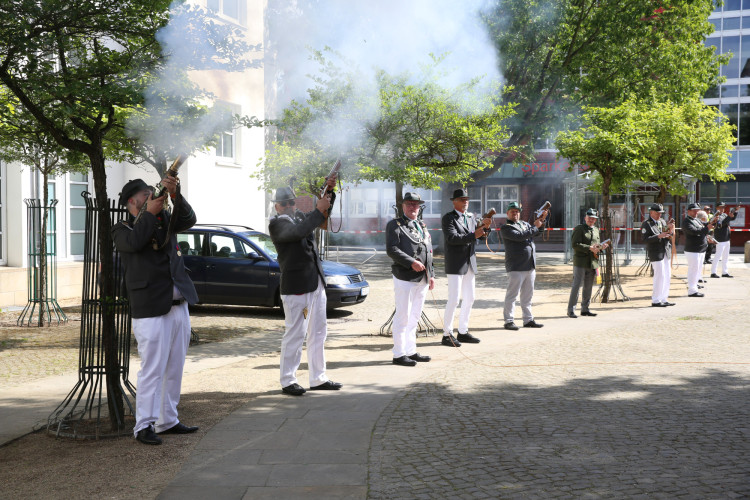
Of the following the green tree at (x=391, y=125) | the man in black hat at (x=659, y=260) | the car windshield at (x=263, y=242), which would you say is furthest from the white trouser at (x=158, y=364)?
the man in black hat at (x=659, y=260)

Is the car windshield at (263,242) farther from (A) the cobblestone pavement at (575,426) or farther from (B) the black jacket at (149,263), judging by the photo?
(B) the black jacket at (149,263)

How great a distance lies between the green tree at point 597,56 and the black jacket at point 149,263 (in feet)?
54.6

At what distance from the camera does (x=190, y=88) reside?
702 cm

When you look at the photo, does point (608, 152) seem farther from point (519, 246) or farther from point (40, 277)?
point (40, 277)

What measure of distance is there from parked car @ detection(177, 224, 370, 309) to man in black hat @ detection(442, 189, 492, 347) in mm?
3410

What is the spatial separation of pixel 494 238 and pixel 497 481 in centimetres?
3149

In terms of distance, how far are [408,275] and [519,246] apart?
3.35 m

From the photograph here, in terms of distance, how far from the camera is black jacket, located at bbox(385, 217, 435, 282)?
8.11m

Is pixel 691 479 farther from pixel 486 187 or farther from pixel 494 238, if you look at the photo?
pixel 486 187

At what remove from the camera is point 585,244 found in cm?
1191

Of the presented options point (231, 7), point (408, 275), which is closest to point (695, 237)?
point (408, 275)

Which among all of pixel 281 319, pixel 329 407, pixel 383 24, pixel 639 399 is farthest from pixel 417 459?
pixel 383 24

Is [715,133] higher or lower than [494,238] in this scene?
higher

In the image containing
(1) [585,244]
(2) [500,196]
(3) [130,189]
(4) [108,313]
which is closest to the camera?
(3) [130,189]
